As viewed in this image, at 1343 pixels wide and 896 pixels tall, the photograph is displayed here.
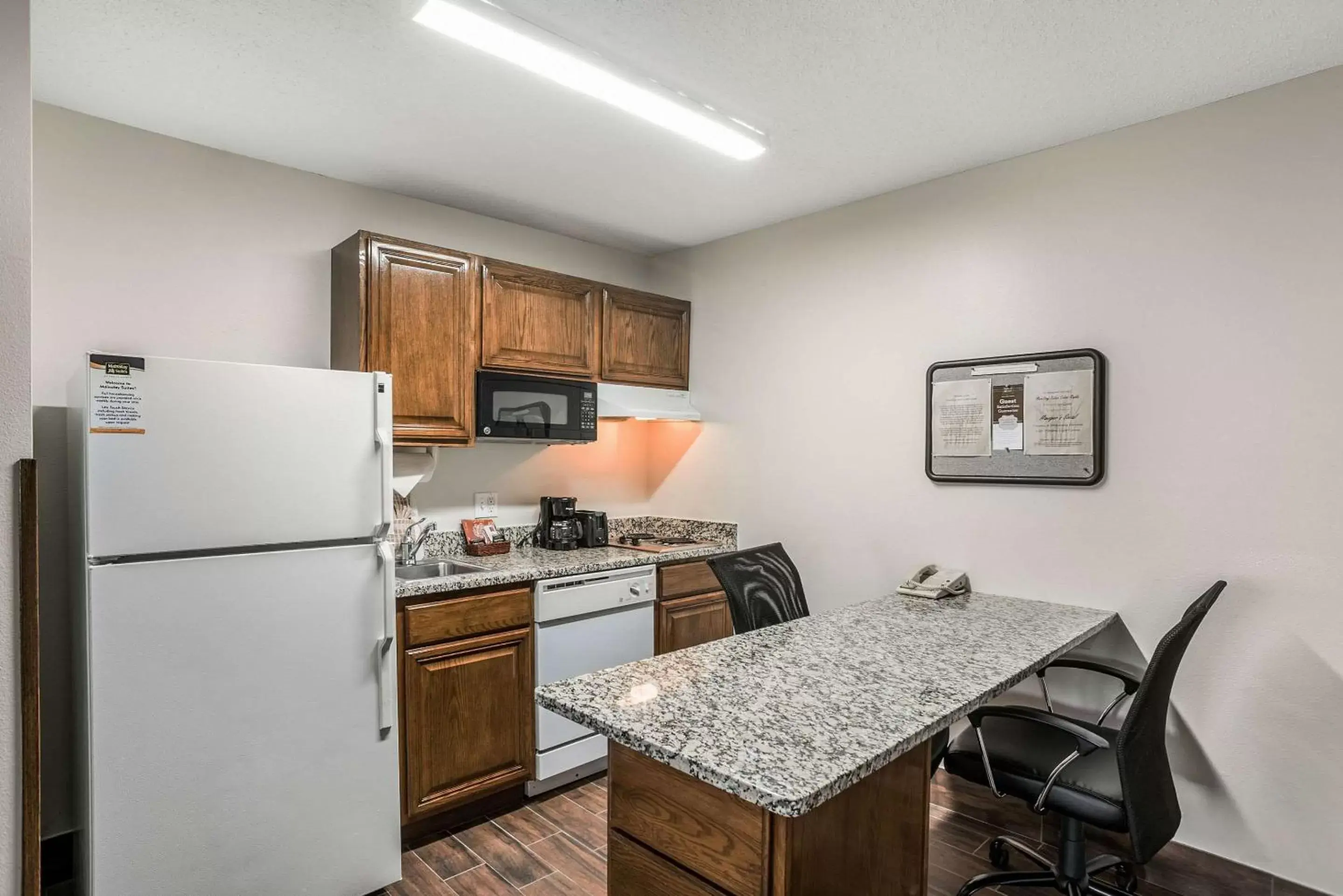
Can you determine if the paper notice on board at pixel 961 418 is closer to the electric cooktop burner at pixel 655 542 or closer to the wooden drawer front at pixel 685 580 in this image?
the wooden drawer front at pixel 685 580

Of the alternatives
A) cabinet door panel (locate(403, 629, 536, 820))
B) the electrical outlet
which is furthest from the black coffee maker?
cabinet door panel (locate(403, 629, 536, 820))

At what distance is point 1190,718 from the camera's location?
2.36 meters

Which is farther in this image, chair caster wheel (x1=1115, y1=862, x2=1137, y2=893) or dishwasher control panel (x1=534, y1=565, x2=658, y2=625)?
dishwasher control panel (x1=534, y1=565, x2=658, y2=625)

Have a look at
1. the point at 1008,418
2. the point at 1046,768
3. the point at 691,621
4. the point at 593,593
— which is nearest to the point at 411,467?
the point at 593,593

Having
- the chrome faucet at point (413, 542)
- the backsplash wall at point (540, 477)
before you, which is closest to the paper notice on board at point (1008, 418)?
the backsplash wall at point (540, 477)

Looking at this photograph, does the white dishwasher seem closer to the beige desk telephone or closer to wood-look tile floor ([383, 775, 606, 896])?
wood-look tile floor ([383, 775, 606, 896])

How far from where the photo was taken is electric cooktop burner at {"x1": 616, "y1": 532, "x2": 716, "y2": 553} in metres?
3.54

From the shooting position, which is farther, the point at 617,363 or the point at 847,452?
the point at 617,363

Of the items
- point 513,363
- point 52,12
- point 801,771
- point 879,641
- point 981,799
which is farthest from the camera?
point 513,363

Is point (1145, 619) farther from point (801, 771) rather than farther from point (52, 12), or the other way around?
point (52, 12)

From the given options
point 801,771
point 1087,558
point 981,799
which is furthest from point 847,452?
point 801,771

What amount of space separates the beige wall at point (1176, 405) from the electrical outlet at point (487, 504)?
63.3 inches

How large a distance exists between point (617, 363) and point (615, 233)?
0.71 m

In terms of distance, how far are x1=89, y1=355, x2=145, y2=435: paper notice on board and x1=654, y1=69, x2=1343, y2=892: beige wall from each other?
2615 millimetres
